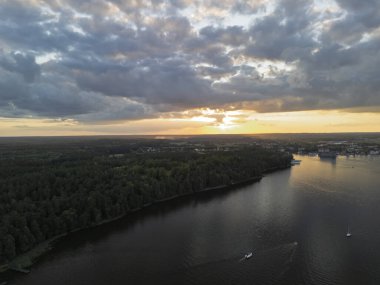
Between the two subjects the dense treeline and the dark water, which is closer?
the dark water

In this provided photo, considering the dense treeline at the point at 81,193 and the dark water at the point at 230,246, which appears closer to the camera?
the dark water at the point at 230,246

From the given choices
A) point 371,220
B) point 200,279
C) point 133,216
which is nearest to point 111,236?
point 133,216

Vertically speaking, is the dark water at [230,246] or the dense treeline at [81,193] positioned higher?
the dense treeline at [81,193]

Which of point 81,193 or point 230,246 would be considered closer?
point 230,246

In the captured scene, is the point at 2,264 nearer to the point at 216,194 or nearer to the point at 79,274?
the point at 79,274

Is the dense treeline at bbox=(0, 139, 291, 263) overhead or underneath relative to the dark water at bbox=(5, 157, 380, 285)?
overhead

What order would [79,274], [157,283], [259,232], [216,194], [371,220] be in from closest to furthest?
[157,283] → [79,274] → [259,232] → [371,220] → [216,194]

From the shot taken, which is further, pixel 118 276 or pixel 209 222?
pixel 209 222

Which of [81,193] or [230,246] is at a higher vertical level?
[81,193]
